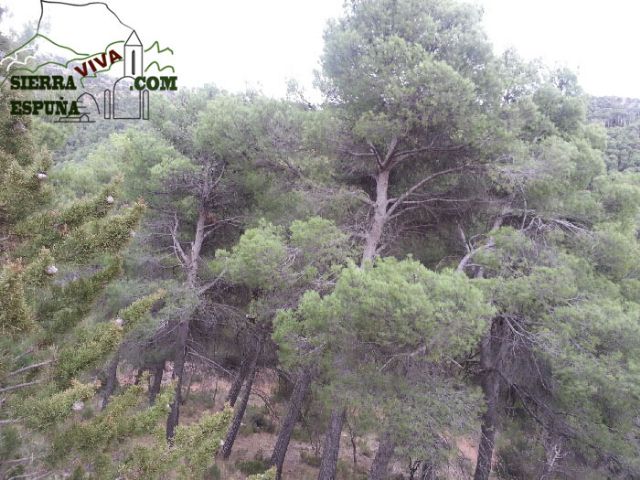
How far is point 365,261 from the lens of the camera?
6367 mm

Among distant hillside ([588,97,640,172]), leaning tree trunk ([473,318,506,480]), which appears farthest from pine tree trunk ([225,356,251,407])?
distant hillside ([588,97,640,172])

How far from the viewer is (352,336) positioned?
18.3 feet

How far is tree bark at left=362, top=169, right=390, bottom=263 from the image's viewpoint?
7.36 metres

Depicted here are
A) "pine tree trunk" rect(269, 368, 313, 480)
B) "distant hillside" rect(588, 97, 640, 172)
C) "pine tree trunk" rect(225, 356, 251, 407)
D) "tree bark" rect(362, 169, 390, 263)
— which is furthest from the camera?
"distant hillside" rect(588, 97, 640, 172)

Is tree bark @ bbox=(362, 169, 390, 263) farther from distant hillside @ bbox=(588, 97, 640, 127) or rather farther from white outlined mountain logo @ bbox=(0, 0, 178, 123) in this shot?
distant hillside @ bbox=(588, 97, 640, 127)

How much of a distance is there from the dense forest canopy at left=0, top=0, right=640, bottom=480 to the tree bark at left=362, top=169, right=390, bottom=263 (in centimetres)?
5

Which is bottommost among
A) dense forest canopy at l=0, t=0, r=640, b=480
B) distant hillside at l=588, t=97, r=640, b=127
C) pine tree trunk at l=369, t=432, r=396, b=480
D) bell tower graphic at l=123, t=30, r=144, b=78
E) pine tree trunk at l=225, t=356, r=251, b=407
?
pine tree trunk at l=225, t=356, r=251, b=407

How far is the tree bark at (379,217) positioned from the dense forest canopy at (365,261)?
0.18 feet

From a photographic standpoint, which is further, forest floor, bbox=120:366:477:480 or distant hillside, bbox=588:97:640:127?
distant hillside, bbox=588:97:640:127

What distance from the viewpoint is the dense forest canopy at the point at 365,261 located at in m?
4.06

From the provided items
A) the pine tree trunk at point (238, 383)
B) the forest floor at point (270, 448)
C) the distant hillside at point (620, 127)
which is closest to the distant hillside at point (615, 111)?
the distant hillside at point (620, 127)

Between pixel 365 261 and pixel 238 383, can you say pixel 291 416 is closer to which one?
pixel 238 383

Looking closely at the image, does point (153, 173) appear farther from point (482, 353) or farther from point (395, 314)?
point (482, 353)

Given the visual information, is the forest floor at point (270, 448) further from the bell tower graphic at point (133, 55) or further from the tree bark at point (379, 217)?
the bell tower graphic at point (133, 55)
